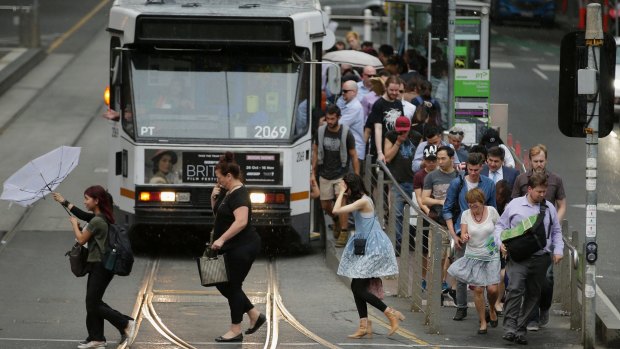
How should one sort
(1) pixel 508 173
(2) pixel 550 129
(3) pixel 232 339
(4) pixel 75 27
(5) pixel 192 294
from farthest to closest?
(4) pixel 75 27
(2) pixel 550 129
(5) pixel 192 294
(1) pixel 508 173
(3) pixel 232 339

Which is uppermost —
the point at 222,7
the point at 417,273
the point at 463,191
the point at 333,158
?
the point at 222,7

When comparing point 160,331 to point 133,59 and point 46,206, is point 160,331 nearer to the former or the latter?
point 133,59

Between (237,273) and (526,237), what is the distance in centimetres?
257

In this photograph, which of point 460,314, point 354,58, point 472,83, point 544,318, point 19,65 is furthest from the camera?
point 19,65

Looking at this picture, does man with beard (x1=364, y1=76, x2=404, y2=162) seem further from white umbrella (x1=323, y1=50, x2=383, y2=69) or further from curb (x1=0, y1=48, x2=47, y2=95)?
curb (x1=0, y1=48, x2=47, y2=95)

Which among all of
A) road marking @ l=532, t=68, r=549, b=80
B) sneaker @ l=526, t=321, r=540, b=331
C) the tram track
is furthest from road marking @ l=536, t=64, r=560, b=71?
sneaker @ l=526, t=321, r=540, b=331

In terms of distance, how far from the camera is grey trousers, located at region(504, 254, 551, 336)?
534 inches

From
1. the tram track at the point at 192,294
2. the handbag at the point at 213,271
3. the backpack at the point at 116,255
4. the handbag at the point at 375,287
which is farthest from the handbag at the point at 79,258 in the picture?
the handbag at the point at 375,287

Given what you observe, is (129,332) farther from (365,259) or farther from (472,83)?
(472,83)

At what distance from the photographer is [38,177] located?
1312cm

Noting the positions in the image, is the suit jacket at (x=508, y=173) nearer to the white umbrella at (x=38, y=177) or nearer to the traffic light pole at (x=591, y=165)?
the traffic light pole at (x=591, y=165)

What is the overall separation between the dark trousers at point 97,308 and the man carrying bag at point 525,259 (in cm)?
348

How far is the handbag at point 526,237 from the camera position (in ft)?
43.8

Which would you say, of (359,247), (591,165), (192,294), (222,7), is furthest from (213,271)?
(222,7)
